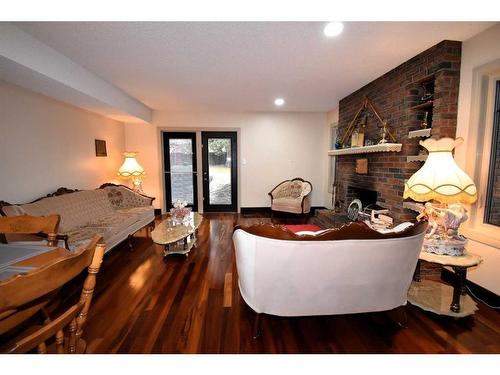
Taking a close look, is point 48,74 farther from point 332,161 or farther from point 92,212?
point 332,161

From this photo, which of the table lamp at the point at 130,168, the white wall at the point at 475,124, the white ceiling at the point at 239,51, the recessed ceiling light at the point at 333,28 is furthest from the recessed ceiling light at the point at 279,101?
the table lamp at the point at 130,168

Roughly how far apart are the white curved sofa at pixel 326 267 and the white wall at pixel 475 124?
1088mm

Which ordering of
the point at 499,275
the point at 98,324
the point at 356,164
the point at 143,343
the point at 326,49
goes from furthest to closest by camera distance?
the point at 356,164
the point at 326,49
the point at 499,275
the point at 98,324
the point at 143,343

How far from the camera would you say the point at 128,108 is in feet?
13.7

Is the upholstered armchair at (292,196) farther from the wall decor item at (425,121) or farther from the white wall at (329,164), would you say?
the wall decor item at (425,121)

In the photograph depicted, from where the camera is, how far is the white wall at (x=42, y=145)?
268 centimetres

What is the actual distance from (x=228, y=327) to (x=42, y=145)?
349cm

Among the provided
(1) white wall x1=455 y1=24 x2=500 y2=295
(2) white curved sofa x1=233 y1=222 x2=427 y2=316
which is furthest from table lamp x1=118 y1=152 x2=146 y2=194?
(1) white wall x1=455 y1=24 x2=500 y2=295

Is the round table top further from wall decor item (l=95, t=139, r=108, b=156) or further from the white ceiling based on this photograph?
wall decor item (l=95, t=139, r=108, b=156)

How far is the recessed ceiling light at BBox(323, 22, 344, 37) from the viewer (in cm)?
195

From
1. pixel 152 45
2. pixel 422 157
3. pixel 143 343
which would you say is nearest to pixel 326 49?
pixel 422 157

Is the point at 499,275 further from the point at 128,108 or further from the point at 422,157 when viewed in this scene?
the point at 128,108

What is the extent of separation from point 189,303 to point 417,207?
8.73 feet

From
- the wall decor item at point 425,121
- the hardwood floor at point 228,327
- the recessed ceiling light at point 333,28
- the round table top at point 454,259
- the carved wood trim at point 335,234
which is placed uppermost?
the recessed ceiling light at point 333,28
